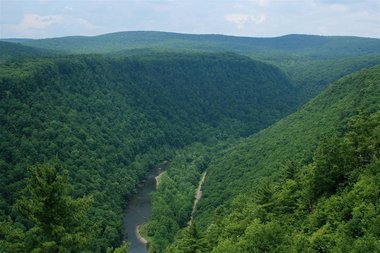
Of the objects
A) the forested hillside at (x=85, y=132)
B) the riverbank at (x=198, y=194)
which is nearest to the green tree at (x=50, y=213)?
the forested hillside at (x=85, y=132)

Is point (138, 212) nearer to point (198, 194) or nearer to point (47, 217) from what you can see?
point (198, 194)

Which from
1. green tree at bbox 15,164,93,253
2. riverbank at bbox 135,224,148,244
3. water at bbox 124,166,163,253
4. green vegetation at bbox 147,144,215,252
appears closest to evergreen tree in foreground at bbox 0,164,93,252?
green tree at bbox 15,164,93,253

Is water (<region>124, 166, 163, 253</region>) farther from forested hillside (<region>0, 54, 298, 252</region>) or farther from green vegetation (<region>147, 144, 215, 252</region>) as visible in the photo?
forested hillside (<region>0, 54, 298, 252</region>)

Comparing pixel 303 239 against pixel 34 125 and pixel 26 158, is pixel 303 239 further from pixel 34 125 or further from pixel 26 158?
pixel 34 125

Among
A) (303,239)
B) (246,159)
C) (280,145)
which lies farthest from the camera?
(246,159)

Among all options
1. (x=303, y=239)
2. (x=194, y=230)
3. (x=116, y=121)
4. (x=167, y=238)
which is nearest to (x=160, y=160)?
(x=116, y=121)

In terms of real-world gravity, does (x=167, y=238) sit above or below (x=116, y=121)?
below
